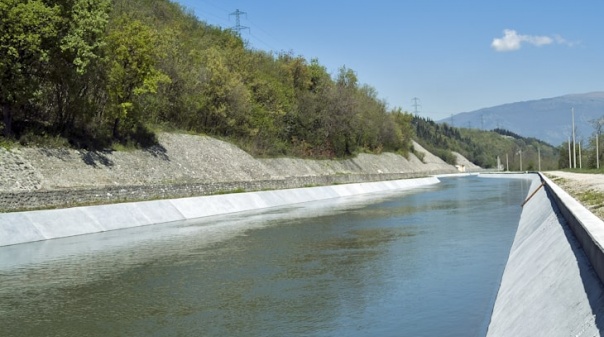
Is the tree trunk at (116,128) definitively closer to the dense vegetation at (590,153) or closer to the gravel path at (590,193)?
the gravel path at (590,193)

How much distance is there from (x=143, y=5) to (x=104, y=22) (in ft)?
242

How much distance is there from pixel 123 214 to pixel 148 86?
20403 millimetres

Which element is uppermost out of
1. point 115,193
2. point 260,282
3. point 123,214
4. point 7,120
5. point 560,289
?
point 7,120

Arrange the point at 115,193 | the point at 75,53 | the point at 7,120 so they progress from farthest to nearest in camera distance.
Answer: the point at 75,53 → the point at 7,120 → the point at 115,193

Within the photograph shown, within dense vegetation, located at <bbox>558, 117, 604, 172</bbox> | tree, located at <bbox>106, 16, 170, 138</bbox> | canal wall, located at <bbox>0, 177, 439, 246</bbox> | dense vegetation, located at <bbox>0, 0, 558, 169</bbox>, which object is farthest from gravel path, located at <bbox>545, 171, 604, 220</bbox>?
dense vegetation, located at <bbox>558, 117, 604, 172</bbox>

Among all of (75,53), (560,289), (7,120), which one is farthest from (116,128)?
(560,289)

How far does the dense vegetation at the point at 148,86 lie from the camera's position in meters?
40.0

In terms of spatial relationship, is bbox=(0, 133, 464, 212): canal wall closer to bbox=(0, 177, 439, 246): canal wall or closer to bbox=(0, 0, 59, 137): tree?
bbox=(0, 177, 439, 246): canal wall

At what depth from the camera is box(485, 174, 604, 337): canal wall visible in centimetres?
775

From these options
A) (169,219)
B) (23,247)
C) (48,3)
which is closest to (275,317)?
(23,247)

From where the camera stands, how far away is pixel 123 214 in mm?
36750

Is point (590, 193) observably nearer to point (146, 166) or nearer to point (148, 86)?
point (146, 166)

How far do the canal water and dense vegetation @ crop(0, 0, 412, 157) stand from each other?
53.2 feet

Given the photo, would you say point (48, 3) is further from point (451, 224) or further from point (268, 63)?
point (268, 63)
